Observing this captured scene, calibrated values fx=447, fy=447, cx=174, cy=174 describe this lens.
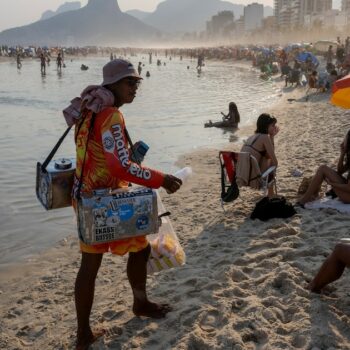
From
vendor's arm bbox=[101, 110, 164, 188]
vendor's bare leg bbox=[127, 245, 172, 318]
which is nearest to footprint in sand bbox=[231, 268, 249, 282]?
vendor's bare leg bbox=[127, 245, 172, 318]

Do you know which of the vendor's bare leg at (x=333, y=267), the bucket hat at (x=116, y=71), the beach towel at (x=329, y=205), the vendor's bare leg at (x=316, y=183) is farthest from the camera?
the vendor's bare leg at (x=316, y=183)

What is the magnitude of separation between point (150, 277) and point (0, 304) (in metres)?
1.51

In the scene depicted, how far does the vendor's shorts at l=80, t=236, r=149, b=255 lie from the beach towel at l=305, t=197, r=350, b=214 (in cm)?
329

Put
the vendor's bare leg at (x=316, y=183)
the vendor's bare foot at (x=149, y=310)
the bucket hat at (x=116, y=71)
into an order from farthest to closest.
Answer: the vendor's bare leg at (x=316, y=183) < the vendor's bare foot at (x=149, y=310) < the bucket hat at (x=116, y=71)

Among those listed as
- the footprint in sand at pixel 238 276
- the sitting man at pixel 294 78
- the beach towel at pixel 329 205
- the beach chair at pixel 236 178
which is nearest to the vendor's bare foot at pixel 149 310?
the footprint in sand at pixel 238 276

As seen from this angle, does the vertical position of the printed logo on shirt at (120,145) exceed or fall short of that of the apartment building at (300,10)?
it falls short

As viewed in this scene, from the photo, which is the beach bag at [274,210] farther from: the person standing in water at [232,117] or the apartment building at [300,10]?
the apartment building at [300,10]

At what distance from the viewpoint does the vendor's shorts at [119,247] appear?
2789 mm

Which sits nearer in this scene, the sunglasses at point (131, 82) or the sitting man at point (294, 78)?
the sunglasses at point (131, 82)

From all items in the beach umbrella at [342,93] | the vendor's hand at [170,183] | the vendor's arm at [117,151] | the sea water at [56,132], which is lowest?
the sea water at [56,132]

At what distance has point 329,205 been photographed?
5566mm

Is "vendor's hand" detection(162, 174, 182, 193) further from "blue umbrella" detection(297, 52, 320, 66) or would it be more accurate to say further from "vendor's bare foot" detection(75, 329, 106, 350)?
"blue umbrella" detection(297, 52, 320, 66)

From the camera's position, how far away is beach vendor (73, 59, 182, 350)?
8.54ft

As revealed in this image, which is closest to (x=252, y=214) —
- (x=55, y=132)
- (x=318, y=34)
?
(x=55, y=132)
